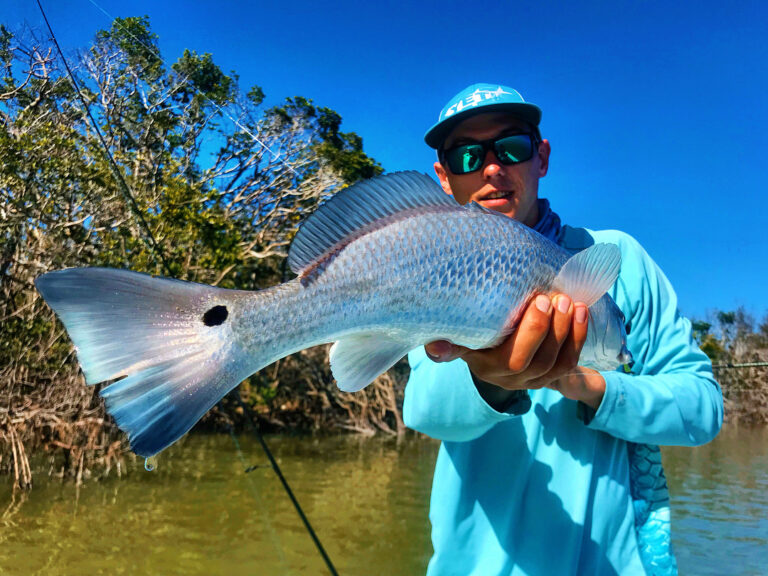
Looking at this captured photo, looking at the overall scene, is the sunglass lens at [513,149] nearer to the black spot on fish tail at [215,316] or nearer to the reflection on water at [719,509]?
the black spot on fish tail at [215,316]

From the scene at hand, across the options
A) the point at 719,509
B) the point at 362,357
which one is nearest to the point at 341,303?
the point at 362,357

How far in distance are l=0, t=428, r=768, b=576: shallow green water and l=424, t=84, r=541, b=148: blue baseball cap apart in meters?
6.75

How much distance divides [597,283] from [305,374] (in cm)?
1628

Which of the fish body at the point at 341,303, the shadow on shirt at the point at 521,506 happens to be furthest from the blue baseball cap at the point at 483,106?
the shadow on shirt at the point at 521,506

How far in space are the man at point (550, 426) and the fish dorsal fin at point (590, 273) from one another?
6.7 inches

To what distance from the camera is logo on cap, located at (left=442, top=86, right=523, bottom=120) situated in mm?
2113

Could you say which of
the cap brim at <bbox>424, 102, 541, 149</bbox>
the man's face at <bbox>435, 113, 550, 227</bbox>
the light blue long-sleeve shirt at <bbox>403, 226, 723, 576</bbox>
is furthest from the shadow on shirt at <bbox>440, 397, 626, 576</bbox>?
the cap brim at <bbox>424, 102, 541, 149</bbox>

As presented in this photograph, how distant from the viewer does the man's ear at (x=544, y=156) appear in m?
2.38

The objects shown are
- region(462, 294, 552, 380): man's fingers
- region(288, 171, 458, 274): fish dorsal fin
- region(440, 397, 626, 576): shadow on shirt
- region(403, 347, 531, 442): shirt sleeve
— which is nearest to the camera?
region(288, 171, 458, 274): fish dorsal fin

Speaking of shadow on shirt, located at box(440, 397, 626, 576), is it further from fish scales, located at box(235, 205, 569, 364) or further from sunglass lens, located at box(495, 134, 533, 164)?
sunglass lens, located at box(495, 134, 533, 164)

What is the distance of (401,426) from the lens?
18156 millimetres

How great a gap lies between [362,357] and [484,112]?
111 cm

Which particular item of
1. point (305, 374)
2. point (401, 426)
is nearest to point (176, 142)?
point (305, 374)

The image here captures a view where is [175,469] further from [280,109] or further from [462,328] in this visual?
[462,328]
